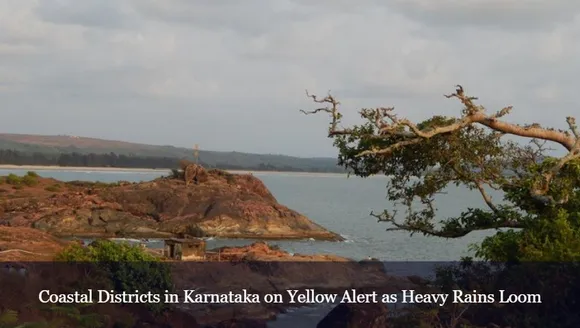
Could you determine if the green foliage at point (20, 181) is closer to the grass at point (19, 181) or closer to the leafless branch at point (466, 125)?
the grass at point (19, 181)

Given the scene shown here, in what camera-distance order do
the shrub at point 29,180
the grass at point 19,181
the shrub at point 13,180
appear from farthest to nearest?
the shrub at point 29,180 → the shrub at point 13,180 → the grass at point 19,181

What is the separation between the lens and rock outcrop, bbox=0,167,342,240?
61656 mm

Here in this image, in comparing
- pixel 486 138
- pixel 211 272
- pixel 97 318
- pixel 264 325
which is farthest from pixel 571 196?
pixel 211 272

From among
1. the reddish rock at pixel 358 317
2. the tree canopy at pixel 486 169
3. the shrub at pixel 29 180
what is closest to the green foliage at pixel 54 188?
the shrub at pixel 29 180

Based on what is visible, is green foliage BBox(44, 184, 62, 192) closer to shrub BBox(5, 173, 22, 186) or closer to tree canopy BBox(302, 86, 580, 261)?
shrub BBox(5, 173, 22, 186)

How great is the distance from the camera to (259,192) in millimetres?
73438

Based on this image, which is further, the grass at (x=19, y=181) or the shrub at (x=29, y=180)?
the shrub at (x=29, y=180)

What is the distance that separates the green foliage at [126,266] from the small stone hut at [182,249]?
1151cm

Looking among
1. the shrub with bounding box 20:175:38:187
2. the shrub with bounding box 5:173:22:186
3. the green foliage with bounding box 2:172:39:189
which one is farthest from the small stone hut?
the shrub with bounding box 20:175:38:187

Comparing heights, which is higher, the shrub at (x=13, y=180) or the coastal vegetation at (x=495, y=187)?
the coastal vegetation at (x=495, y=187)

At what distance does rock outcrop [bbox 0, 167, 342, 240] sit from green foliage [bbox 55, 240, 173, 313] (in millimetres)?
39991

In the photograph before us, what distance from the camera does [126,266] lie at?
19.6 meters

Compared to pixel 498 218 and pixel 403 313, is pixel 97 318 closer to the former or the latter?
pixel 403 313

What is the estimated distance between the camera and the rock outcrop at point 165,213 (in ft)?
202
